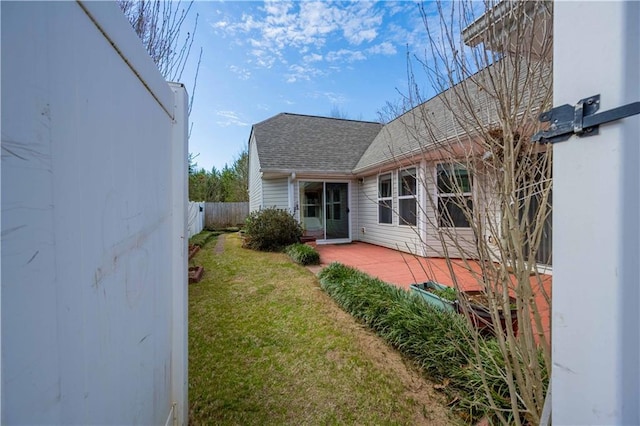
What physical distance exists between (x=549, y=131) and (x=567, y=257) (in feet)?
1.60

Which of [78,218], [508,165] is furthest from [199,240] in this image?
[508,165]

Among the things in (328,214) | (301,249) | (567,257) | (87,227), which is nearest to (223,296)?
(301,249)

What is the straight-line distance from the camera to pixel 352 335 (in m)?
3.15

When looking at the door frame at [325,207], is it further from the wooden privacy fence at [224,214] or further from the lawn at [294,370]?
the wooden privacy fence at [224,214]

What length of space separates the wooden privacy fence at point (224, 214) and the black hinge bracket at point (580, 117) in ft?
59.1

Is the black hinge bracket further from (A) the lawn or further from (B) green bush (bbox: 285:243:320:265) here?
(B) green bush (bbox: 285:243:320:265)

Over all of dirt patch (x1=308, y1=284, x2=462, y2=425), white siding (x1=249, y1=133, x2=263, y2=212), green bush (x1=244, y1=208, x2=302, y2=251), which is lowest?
dirt patch (x1=308, y1=284, x2=462, y2=425)

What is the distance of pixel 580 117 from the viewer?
37.1 inches

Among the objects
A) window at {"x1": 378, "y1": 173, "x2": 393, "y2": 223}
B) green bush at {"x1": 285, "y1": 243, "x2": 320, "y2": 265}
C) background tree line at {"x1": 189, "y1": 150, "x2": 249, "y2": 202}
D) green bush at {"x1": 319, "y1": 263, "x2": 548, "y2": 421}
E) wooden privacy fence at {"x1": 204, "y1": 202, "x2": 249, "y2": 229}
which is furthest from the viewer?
background tree line at {"x1": 189, "y1": 150, "x2": 249, "y2": 202}

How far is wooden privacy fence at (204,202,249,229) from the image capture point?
1781 centimetres

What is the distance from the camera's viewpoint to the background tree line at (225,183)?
21469mm

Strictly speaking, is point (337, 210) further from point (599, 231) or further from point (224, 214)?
point (224, 214)

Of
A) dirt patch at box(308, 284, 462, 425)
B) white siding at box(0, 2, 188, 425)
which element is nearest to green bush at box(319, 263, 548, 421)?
dirt patch at box(308, 284, 462, 425)

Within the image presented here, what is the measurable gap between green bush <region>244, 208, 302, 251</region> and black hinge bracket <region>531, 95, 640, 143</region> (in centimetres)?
801
